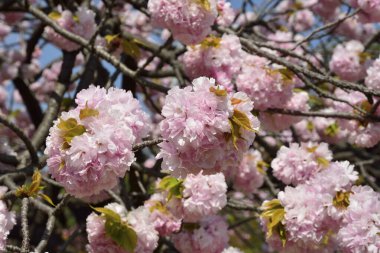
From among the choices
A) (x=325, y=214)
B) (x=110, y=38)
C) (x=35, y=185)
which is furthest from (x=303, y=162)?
(x=35, y=185)

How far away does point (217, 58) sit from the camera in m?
2.74

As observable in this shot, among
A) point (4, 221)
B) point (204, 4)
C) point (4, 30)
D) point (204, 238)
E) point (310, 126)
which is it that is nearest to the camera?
point (4, 221)

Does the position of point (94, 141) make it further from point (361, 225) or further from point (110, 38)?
point (110, 38)

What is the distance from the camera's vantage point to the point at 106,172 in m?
1.58

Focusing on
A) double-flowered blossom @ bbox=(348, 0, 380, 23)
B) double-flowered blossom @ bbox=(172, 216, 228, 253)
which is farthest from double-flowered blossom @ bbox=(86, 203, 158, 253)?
double-flowered blossom @ bbox=(348, 0, 380, 23)

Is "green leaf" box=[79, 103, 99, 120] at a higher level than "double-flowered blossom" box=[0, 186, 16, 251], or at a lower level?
higher

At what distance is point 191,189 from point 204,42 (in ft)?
2.61

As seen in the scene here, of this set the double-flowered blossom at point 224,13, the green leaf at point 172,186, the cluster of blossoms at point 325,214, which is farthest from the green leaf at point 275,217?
the double-flowered blossom at point 224,13

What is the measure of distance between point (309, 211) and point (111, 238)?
804 millimetres

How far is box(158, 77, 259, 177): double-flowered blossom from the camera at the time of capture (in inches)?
58.2

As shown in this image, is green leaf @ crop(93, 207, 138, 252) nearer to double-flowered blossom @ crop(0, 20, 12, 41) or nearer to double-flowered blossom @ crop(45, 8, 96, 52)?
double-flowered blossom @ crop(45, 8, 96, 52)

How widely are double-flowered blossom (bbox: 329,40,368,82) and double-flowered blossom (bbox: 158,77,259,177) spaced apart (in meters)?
2.22

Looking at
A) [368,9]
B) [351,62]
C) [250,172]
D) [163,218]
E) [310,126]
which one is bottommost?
[310,126]

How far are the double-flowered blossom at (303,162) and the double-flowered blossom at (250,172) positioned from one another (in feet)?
2.11
